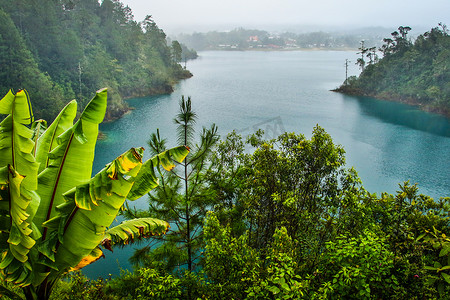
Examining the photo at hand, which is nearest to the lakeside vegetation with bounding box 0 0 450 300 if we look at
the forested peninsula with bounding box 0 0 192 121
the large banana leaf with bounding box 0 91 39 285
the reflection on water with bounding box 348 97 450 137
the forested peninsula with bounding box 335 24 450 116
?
the large banana leaf with bounding box 0 91 39 285

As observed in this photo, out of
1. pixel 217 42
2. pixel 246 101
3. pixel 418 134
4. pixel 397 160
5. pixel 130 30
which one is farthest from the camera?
pixel 217 42

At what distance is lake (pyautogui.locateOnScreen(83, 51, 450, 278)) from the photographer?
13477 mm

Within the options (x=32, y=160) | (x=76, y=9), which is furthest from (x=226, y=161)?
(x=76, y=9)

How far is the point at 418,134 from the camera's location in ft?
64.9

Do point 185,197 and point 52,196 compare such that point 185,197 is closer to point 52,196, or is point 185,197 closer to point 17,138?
point 52,196

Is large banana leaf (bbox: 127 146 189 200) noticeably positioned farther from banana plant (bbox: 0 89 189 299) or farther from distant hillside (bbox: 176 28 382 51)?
distant hillside (bbox: 176 28 382 51)

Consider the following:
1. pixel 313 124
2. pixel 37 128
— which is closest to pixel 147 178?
pixel 37 128

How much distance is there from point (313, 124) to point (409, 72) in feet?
54.1

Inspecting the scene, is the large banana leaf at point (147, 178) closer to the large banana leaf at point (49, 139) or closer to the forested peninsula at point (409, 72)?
the large banana leaf at point (49, 139)

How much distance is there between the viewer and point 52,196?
3016 millimetres

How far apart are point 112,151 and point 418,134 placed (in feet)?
56.9

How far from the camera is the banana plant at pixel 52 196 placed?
102 inches

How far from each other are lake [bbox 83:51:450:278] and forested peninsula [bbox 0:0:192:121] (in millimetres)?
3017

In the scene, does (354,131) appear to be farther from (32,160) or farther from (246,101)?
(32,160)
